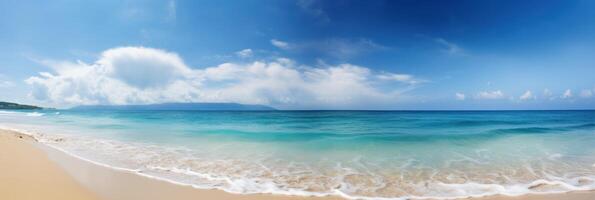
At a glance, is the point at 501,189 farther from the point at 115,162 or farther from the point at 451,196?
the point at 115,162

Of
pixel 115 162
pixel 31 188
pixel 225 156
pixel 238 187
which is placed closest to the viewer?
pixel 31 188

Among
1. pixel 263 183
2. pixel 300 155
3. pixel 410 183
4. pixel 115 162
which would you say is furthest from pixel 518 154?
pixel 115 162

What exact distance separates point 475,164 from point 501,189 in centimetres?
204

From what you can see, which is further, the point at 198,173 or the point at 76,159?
the point at 76,159

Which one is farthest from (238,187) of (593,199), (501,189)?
(593,199)

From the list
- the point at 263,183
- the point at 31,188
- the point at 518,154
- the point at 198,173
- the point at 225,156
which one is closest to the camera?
the point at 31,188

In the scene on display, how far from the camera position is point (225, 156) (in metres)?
6.82

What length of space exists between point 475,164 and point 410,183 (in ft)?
8.83

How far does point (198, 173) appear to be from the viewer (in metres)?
4.97

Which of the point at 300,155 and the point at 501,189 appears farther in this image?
the point at 300,155

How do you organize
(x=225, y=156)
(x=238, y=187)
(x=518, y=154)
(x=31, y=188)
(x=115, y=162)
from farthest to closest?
(x=518, y=154)
(x=225, y=156)
(x=115, y=162)
(x=238, y=187)
(x=31, y=188)

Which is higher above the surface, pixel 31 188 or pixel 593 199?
pixel 31 188

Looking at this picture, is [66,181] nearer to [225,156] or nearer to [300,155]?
[225,156]

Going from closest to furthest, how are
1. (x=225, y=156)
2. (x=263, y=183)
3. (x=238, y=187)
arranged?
(x=238, y=187), (x=263, y=183), (x=225, y=156)
